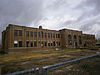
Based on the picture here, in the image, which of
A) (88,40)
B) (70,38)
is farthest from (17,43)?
(88,40)

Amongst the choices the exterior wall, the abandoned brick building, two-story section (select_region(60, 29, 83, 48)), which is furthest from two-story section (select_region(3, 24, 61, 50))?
the exterior wall

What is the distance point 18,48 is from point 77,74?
29153 millimetres

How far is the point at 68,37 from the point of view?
4581 cm

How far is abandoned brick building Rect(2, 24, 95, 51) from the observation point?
Result: 2936 centimetres

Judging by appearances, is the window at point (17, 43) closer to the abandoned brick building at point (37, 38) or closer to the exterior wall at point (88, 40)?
the abandoned brick building at point (37, 38)

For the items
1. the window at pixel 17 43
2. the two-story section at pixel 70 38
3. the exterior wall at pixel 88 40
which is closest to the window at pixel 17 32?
the window at pixel 17 43

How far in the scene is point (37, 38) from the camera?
116 feet

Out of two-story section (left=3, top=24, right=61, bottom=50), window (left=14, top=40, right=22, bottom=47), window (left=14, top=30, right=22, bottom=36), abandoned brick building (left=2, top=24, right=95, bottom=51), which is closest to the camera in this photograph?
two-story section (left=3, top=24, right=61, bottom=50)

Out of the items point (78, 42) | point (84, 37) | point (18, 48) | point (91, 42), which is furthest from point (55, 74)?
point (91, 42)

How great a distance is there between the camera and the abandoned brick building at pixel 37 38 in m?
29.4

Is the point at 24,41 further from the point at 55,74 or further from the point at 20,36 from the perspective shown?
the point at 55,74

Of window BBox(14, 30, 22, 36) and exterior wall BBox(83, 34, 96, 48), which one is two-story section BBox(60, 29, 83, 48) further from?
window BBox(14, 30, 22, 36)

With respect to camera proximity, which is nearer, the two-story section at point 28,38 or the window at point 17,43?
the two-story section at point 28,38

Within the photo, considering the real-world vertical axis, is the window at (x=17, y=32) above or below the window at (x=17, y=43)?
above
